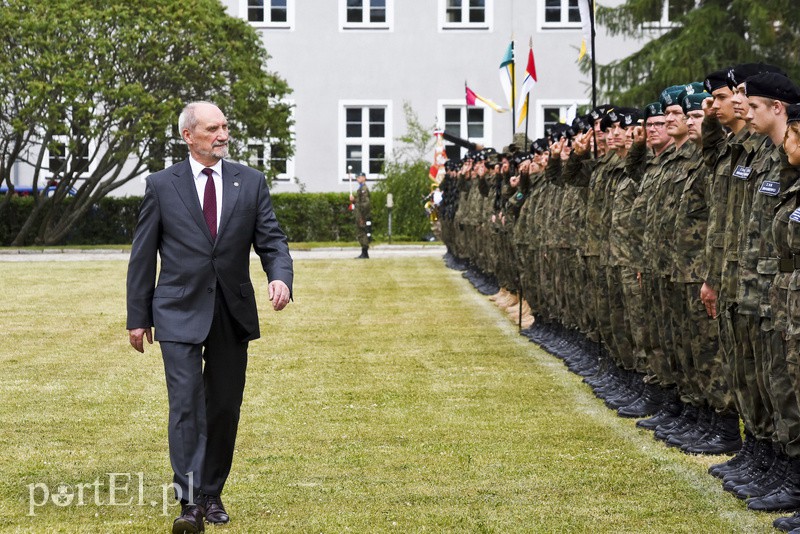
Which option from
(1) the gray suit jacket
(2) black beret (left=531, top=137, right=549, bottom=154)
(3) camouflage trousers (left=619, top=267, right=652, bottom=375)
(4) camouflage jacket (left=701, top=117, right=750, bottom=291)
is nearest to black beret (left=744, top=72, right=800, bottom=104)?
(4) camouflage jacket (left=701, top=117, right=750, bottom=291)

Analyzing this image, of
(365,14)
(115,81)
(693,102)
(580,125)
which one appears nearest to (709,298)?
(693,102)

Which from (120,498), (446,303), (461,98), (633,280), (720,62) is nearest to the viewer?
(120,498)

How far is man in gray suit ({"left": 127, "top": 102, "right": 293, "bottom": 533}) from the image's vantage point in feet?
25.0

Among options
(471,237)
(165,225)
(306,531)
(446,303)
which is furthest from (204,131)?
(471,237)

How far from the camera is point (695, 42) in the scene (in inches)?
1423

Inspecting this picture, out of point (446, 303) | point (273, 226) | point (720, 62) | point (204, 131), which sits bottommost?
point (446, 303)

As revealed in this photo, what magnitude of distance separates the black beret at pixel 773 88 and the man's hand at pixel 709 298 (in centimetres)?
136

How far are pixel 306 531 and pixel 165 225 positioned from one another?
5.61 feet

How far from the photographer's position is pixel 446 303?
2325 cm

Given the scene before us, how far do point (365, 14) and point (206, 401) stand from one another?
4384cm

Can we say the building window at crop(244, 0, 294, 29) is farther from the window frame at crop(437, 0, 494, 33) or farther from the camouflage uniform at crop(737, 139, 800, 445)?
the camouflage uniform at crop(737, 139, 800, 445)

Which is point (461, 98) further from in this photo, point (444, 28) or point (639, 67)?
point (639, 67)

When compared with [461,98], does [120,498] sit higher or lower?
lower

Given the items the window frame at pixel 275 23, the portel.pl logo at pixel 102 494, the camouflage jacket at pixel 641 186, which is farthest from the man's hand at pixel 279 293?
the window frame at pixel 275 23
